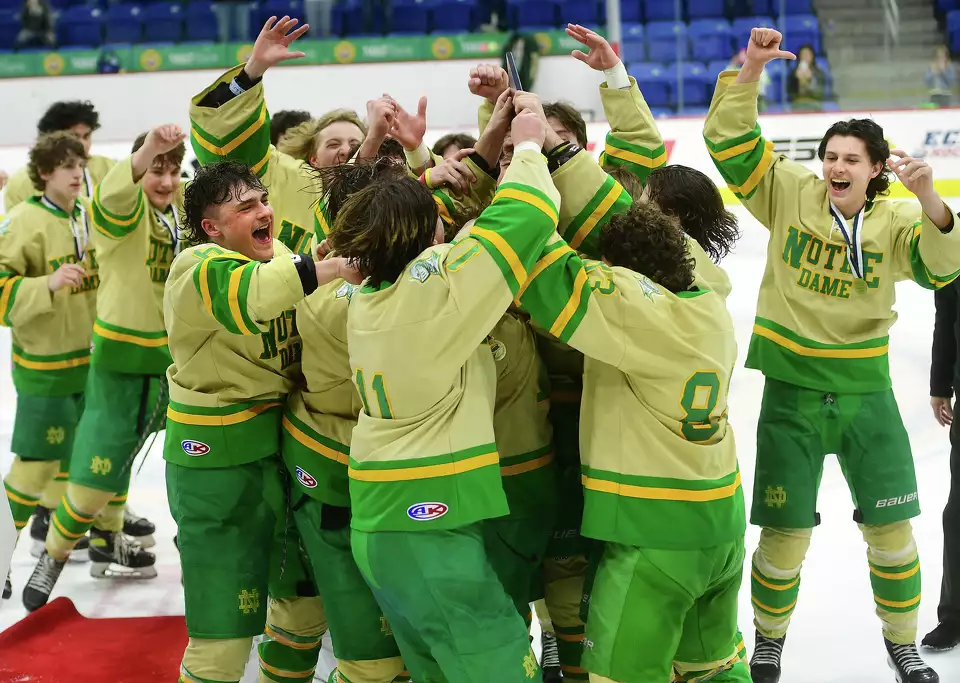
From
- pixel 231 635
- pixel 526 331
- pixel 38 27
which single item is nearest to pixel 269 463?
pixel 231 635

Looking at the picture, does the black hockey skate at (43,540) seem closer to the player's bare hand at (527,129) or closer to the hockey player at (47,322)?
the hockey player at (47,322)

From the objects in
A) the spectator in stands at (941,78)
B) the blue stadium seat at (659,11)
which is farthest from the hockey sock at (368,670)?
the blue stadium seat at (659,11)

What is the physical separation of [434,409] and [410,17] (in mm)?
9015

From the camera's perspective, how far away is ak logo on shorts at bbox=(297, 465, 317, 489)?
2836 millimetres

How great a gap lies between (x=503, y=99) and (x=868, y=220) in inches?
50.4

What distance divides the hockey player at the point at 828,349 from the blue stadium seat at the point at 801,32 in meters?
4.77

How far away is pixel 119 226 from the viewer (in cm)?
377

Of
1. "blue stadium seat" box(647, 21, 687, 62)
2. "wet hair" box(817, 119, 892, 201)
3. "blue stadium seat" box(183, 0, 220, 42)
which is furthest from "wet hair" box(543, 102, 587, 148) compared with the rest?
"blue stadium seat" box(183, 0, 220, 42)

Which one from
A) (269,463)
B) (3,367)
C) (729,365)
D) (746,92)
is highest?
(746,92)

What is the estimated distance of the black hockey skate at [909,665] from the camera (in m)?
3.39

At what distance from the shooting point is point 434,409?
2.38 meters

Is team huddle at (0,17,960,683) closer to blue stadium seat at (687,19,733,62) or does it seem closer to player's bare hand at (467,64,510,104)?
player's bare hand at (467,64,510,104)

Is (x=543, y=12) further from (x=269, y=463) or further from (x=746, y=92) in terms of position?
(x=269, y=463)

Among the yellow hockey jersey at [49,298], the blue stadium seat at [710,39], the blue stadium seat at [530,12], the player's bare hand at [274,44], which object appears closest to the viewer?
the player's bare hand at [274,44]
